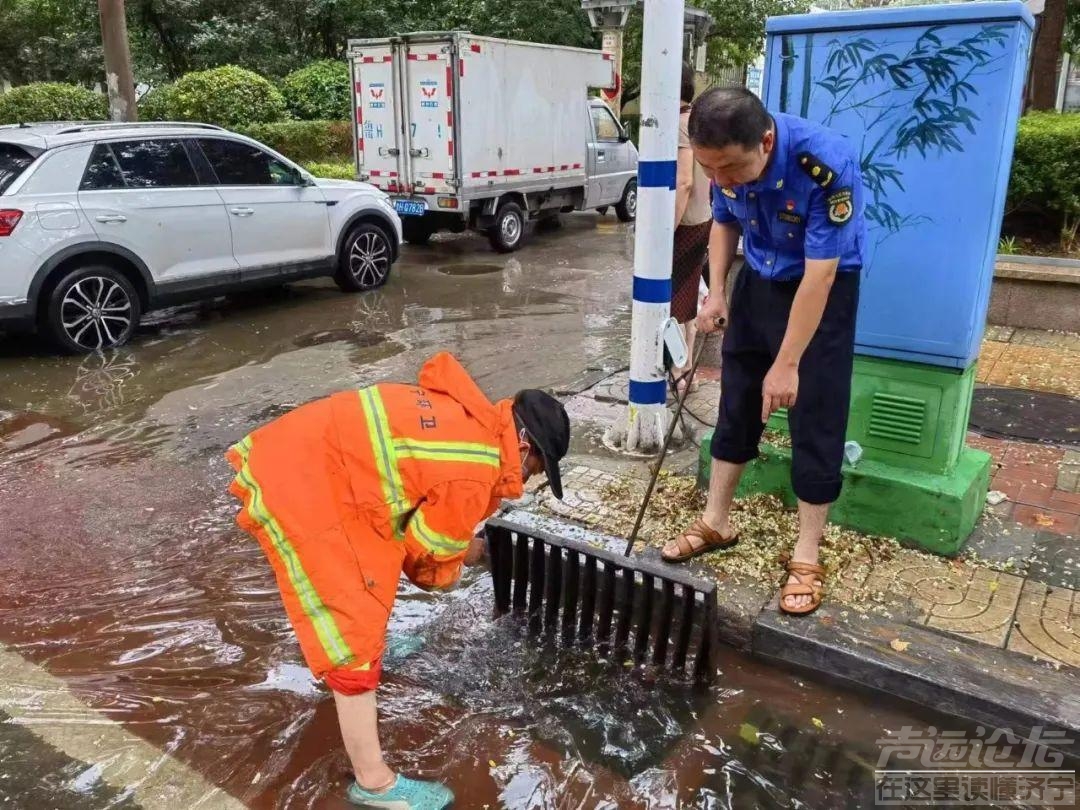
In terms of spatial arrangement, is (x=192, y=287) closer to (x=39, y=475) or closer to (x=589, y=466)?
(x=39, y=475)

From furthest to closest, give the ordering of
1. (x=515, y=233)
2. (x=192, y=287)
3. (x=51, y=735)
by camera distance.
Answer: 1. (x=515, y=233)
2. (x=192, y=287)
3. (x=51, y=735)

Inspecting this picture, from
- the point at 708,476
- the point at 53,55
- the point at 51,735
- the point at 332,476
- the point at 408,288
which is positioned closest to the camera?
the point at 332,476

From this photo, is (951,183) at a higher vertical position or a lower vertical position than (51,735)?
higher

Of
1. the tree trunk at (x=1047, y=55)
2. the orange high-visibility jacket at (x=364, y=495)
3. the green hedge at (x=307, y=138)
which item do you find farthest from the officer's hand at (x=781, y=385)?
the green hedge at (x=307, y=138)

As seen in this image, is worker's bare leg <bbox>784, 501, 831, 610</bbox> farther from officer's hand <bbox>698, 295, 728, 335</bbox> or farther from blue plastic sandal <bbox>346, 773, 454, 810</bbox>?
blue plastic sandal <bbox>346, 773, 454, 810</bbox>

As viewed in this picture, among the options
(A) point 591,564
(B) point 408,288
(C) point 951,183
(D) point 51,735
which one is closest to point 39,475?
(D) point 51,735

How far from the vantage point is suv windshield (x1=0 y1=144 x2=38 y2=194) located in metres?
6.27

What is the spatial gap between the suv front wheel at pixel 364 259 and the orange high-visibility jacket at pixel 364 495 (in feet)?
22.5

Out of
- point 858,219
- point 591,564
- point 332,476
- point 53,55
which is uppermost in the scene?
point 53,55

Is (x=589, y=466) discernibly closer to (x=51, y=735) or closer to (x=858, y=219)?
(x=858, y=219)

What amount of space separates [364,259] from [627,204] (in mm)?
6393

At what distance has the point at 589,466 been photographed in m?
4.46

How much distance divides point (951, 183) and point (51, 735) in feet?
11.7

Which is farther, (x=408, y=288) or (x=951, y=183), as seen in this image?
(x=408, y=288)
